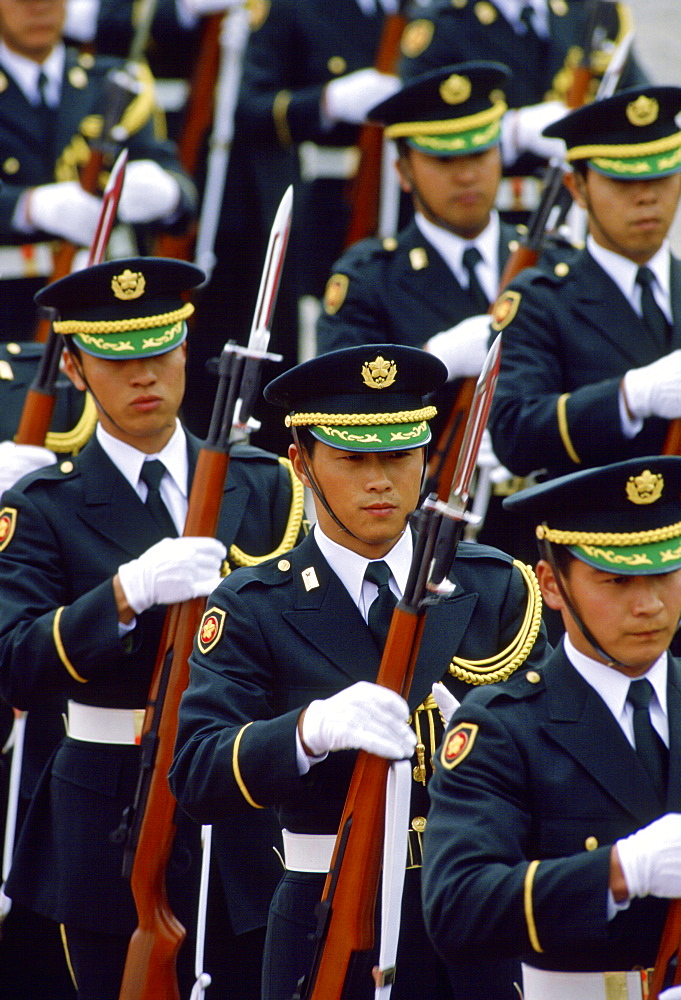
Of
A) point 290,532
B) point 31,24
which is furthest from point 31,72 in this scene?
point 290,532

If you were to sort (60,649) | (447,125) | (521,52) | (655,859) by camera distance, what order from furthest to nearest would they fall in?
(521,52) → (447,125) → (60,649) → (655,859)

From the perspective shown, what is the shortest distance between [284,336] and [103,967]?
5346 mm

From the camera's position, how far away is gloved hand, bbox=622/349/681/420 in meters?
7.12

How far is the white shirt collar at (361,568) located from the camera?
18.4 ft

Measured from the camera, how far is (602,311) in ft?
24.7

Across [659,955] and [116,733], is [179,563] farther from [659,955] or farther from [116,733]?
[659,955]

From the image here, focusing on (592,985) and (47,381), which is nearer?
(592,985)

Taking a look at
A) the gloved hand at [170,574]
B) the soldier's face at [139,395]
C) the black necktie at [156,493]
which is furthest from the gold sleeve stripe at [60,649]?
the soldier's face at [139,395]

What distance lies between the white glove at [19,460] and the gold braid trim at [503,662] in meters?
2.46

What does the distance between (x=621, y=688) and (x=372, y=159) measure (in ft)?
21.1

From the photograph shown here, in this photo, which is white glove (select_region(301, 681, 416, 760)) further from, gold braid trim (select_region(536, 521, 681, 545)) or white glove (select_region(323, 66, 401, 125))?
white glove (select_region(323, 66, 401, 125))

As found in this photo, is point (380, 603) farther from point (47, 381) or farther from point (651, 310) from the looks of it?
point (47, 381)

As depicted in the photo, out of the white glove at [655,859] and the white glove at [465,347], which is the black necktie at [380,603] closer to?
the white glove at [655,859]

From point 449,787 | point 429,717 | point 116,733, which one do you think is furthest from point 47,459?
point 449,787
